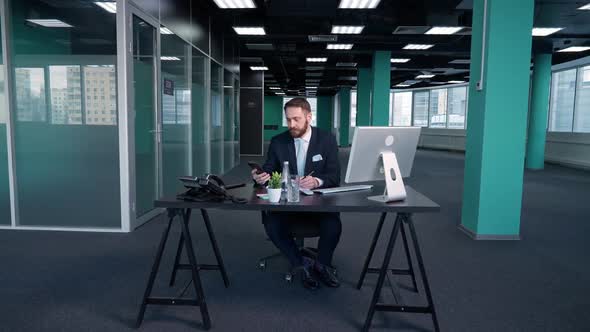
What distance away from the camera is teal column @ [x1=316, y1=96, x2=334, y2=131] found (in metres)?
27.2

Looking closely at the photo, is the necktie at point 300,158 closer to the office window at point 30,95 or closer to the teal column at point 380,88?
the office window at point 30,95

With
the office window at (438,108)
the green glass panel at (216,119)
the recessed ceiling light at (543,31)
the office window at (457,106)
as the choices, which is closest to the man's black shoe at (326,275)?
the green glass panel at (216,119)

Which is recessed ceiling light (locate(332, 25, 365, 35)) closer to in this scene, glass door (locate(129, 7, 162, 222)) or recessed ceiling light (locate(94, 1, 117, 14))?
glass door (locate(129, 7, 162, 222))

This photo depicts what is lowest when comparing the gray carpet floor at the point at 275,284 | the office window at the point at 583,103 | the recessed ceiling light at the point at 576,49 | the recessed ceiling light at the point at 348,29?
the gray carpet floor at the point at 275,284

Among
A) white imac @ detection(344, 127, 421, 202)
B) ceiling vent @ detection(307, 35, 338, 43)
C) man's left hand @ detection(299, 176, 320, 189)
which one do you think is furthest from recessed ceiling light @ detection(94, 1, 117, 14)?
ceiling vent @ detection(307, 35, 338, 43)

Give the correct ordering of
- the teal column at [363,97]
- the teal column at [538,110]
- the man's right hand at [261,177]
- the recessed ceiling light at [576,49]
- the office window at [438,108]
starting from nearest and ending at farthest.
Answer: the man's right hand at [261,177] → the recessed ceiling light at [576,49] → the teal column at [538,110] → the teal column at [363,97] → the office window at [438,108]

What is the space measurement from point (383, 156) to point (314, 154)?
75 cm

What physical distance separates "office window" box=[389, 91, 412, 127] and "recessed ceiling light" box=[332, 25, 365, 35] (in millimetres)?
12857

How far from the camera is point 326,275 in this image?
122 inches

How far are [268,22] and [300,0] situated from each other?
159 centimetres

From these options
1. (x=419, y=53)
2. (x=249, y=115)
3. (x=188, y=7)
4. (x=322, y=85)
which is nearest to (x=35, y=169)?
(x=188, y=7)

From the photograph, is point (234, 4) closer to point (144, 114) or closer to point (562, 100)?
point (144, 114)

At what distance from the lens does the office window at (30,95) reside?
A: 14.1ft

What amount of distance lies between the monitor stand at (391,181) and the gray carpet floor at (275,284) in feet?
2.52
